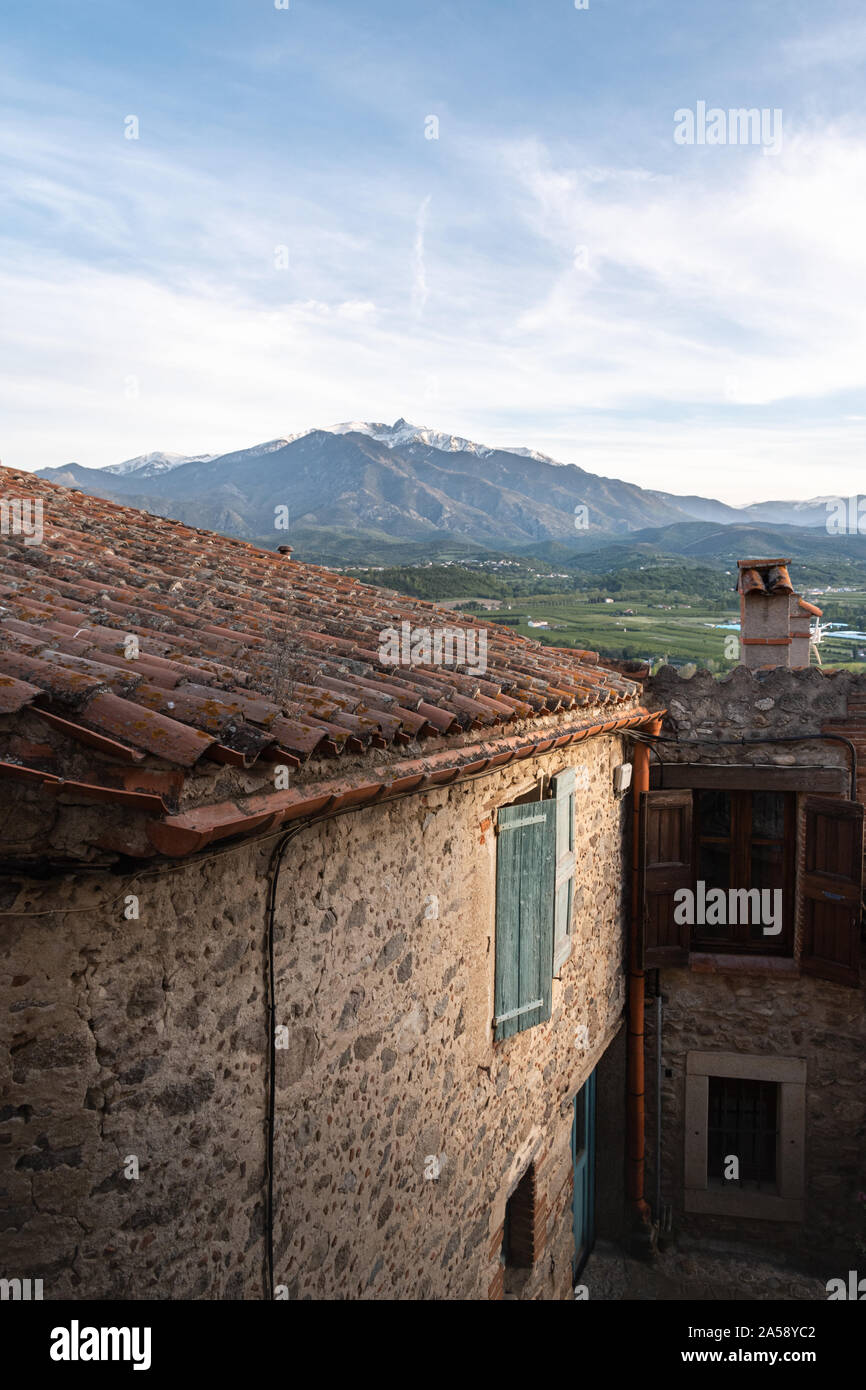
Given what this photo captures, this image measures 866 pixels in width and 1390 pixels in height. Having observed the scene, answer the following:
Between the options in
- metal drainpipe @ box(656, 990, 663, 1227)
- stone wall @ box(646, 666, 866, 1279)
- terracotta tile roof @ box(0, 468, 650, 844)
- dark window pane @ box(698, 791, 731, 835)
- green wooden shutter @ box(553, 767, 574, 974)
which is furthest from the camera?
dark window pane @ box(698, 791, 731, 835)

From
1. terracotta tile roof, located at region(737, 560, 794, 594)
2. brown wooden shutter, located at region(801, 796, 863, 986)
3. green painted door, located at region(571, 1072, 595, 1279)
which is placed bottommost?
green painted door, located at region(571, 1072, 595, 1279)

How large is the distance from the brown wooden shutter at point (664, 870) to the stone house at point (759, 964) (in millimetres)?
15

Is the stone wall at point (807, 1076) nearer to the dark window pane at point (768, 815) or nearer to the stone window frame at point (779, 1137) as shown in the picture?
the stone window frame at point (779, 1137)

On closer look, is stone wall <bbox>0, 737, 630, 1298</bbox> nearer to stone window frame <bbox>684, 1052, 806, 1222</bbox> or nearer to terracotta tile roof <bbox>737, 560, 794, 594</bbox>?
stone window frame <bbox>684, 1052, 806, 1222</bbox>

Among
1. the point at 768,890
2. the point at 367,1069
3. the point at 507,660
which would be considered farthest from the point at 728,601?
the point at 367,1069

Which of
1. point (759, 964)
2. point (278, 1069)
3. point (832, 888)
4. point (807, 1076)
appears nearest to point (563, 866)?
point (278, 1069)

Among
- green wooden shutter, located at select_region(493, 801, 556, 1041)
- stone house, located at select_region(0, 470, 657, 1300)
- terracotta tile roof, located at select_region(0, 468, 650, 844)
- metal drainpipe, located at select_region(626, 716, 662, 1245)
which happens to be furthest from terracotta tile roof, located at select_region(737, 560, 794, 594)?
green wooden shutter, located at select_region(493, 801, 556, 1041)

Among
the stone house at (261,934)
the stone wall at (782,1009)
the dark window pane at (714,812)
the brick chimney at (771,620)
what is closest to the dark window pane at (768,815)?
the dark window pane at (714,812)

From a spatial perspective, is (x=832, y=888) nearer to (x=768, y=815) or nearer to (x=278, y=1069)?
(x=768, y=815)

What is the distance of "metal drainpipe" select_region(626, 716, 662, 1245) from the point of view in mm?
8539

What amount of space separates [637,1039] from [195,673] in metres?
7.28

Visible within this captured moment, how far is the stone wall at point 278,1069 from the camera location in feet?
9.06

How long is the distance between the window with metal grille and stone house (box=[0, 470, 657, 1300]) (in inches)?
150

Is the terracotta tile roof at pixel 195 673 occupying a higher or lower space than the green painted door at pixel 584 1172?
higher
